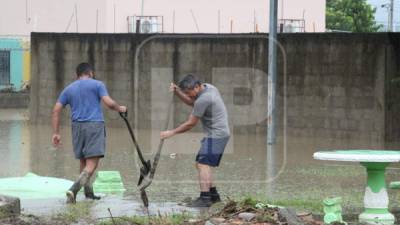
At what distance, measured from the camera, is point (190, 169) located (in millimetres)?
12594

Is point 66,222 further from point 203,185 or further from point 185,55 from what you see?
point 185,55

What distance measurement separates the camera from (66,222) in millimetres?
7430

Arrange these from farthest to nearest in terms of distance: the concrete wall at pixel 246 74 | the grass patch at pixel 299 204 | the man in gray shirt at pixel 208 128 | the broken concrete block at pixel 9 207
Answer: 1. the concrete wall at pixel 246 74
2. the man in gray shirt at pixel 208 128
3. the grass patch at pixel 299 204
4. the broken concrete block at pixel 9 207

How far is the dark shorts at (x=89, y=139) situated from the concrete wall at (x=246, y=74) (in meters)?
8.85

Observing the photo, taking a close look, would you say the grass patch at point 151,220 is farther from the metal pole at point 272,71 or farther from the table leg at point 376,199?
the metal pole at point 272,71

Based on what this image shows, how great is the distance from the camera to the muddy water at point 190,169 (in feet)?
30.8

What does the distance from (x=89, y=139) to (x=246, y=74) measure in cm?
979

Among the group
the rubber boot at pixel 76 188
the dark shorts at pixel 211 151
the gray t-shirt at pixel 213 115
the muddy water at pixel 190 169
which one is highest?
the gray t-shirt at pixel 213 115

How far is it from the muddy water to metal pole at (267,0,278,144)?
1.30 feet

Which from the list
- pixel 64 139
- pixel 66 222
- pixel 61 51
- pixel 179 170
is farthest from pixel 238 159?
Answer: pixel 61 51

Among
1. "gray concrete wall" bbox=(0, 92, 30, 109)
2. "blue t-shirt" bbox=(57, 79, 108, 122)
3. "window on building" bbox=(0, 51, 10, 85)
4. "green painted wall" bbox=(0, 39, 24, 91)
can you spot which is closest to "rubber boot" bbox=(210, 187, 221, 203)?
"blue t-shirt" bbox=(57, 79, 108, 122)

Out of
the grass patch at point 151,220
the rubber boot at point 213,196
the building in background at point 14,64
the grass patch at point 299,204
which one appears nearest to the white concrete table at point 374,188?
the grass patch at point 299,204

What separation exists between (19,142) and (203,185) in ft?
29.4

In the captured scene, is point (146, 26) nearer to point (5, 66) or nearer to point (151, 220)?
Result: point (5, 66)
